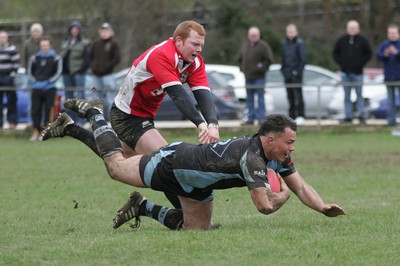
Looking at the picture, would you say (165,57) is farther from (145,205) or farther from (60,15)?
(60,15)

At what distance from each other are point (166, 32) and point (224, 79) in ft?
28.7

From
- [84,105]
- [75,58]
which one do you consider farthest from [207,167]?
[75,58]

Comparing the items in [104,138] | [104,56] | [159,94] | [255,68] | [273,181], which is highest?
[104,56]

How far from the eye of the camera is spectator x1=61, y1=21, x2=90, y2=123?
19828 millimetres

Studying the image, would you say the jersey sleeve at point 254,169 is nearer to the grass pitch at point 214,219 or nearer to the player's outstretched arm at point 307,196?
the grass pitch at point 214,219

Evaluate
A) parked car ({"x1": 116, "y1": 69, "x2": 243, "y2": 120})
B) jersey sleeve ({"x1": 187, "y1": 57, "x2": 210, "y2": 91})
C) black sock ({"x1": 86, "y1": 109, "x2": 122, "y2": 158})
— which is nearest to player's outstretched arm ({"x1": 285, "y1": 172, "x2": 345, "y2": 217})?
jersey sleeve ({"x1": 187, "y1": 57, "x2": 210, "y2": 91})

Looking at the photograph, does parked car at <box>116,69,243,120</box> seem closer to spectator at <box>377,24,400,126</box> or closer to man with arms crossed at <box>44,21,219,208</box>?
spectator at <box>377,24,400,126</box>

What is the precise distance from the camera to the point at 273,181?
7.84m

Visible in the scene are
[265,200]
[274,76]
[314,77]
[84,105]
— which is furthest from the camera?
[314,77]

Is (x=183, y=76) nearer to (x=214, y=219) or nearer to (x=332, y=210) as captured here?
(x=214, y=219)

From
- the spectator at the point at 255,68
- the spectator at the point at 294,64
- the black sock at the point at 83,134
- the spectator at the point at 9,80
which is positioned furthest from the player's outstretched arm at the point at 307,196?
the spectator at the point at 9,80

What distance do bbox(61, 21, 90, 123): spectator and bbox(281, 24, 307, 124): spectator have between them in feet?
14.0

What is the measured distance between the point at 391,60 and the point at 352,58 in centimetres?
81

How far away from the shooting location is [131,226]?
28.2 feet
